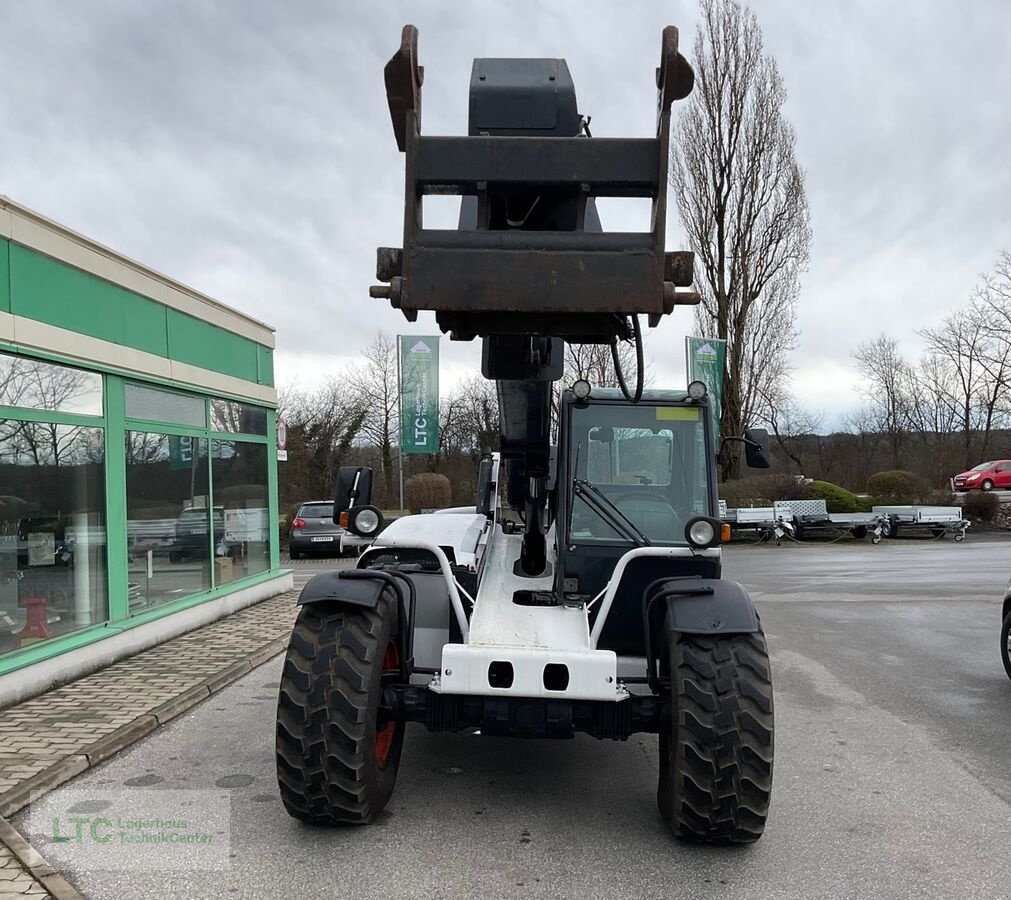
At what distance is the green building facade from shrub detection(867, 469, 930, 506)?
2605cm

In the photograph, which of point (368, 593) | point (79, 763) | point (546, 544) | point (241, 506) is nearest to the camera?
point (368, 593)

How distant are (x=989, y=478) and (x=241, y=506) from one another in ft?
99.4

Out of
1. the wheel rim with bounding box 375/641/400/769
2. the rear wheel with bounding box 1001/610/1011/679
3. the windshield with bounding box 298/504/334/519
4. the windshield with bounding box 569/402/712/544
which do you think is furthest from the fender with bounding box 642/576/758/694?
the windshield with bounding box 298/504/334/519

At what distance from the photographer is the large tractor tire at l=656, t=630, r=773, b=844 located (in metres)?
3.99

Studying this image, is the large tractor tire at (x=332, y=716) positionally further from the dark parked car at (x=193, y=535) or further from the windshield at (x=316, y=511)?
the windshield at (x=316, y=511)

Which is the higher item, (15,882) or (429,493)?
(429,493)

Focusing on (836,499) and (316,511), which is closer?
(316,511)

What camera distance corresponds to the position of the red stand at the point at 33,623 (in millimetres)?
7059

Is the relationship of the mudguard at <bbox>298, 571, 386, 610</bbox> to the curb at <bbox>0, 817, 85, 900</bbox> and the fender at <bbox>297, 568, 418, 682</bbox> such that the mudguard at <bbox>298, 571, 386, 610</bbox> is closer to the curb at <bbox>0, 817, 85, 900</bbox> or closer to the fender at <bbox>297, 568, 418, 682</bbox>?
the fender at <bbox>297, 568, 418, 682</bbox>

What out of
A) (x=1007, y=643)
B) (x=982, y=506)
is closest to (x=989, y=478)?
(x=982, y=506)

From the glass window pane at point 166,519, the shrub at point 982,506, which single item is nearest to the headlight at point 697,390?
the glass window pane at point 166,519

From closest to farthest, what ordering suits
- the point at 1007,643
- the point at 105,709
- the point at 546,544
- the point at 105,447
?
the point at 546,544, the point at 105,709, the point at 1007,643, the point at 105,447

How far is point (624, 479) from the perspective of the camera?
5.57m

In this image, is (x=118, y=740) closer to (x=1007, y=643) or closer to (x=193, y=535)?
(x=193, y=535)
